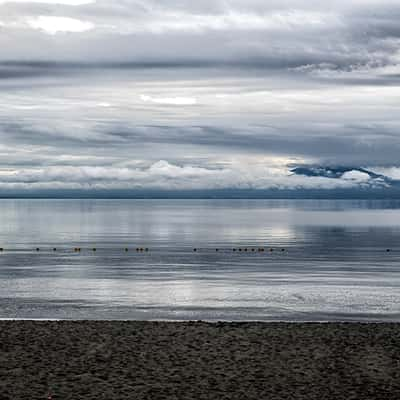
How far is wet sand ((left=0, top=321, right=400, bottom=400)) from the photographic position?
737 inches

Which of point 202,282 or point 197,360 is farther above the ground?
point 197,360

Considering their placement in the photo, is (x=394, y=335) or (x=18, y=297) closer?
(x=394, y=335)

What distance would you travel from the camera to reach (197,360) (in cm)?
2197

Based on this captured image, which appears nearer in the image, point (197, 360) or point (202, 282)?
point (197, 360)

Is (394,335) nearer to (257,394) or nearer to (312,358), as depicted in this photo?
(312,358)

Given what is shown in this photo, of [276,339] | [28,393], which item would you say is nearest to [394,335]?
[276,339]

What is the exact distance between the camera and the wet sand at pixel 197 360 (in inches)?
737

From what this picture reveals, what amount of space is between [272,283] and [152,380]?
114 ft

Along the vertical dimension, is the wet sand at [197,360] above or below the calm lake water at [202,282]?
above

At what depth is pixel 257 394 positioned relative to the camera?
18.4m

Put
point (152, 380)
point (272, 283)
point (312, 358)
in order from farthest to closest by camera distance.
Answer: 1. point (272, 283)
2. point (312, 358)
3. point (152, 380)

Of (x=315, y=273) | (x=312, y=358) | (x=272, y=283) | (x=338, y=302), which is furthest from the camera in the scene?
(x=315, y=273)

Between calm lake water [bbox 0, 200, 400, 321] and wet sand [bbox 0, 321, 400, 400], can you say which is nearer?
wet sand [bbox 0, 321, 400, 400]

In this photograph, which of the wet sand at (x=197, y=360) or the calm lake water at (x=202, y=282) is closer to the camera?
the wet sand at (x=197, y=360)
